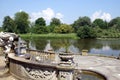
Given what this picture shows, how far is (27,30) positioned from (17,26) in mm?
5033

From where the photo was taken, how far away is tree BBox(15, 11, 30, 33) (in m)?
92.8

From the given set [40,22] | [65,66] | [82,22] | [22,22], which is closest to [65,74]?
[65,66]

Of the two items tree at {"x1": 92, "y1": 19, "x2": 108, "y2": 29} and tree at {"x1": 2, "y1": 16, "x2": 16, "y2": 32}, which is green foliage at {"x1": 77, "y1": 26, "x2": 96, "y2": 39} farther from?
tree at {"x1": 92, "y1": 19, "x2": 108, "y2": 29}

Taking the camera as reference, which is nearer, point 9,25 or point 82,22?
point 9,25

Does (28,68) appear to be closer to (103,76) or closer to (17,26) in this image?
(103,76)

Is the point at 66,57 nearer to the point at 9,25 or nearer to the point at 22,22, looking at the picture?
the point at 9,25

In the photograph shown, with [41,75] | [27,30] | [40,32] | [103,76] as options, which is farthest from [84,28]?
[41,75]

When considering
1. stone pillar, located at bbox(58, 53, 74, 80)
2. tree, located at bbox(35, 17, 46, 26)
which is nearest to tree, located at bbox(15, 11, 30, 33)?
tree, located at bbox(35, 17, 46, 26)

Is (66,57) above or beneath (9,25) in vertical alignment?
beneath

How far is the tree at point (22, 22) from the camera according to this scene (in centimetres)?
9281

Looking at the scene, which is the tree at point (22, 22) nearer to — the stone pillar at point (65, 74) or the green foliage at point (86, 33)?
the green foliage at point (86, 33)

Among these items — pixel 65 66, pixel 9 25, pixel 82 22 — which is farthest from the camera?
pixel 82 22

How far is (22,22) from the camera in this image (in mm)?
92812

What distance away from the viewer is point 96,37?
88.1 meters
